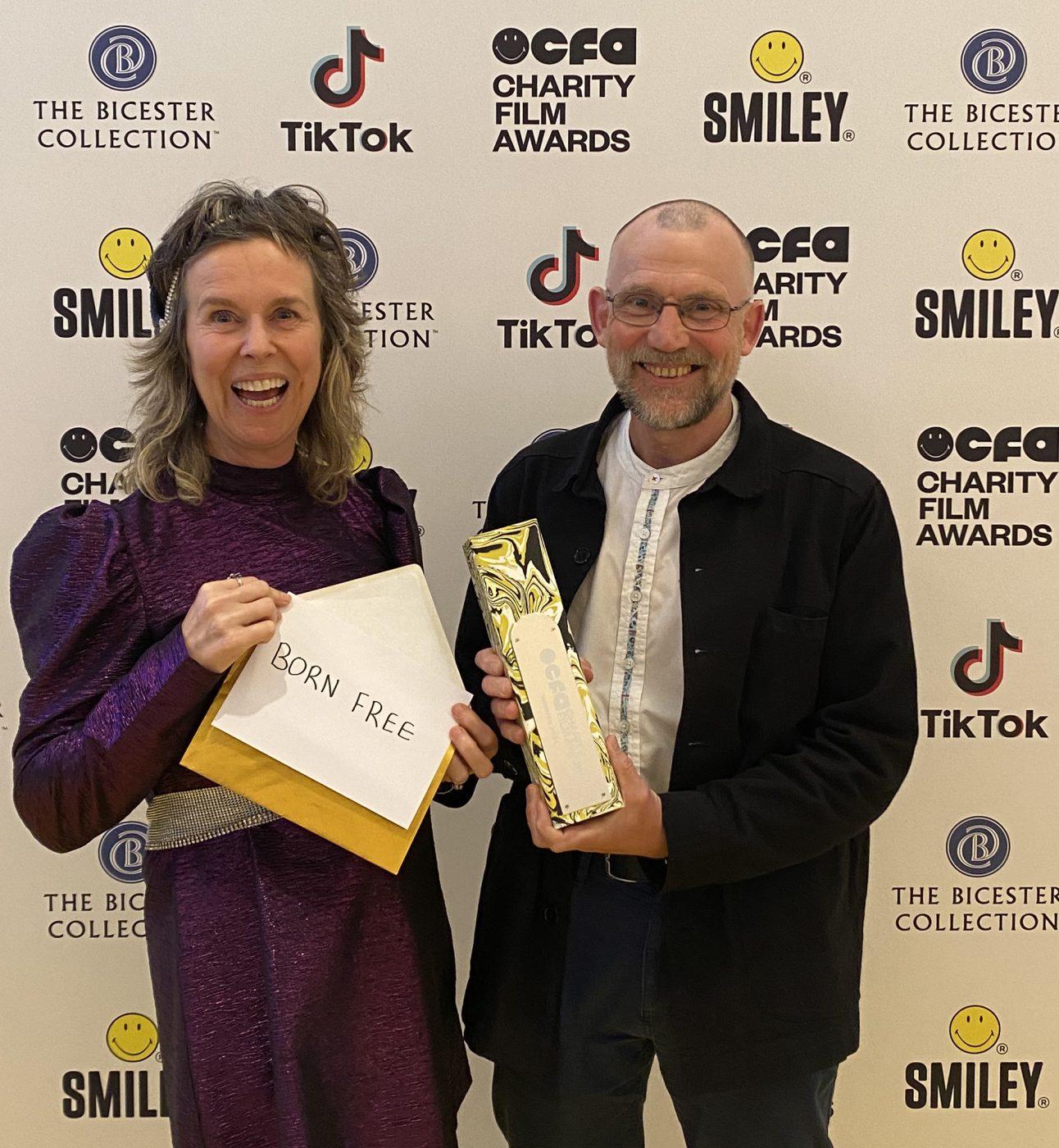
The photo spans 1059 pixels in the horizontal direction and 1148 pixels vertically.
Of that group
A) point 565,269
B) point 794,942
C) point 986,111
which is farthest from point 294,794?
point 986,111

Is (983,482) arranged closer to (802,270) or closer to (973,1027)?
(802,270)

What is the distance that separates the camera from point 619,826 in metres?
1.61

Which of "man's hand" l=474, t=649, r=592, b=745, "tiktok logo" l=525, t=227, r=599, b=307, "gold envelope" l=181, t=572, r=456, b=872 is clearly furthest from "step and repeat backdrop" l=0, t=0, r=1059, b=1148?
"gold envelope" l=181, t=572, r=456, b=872

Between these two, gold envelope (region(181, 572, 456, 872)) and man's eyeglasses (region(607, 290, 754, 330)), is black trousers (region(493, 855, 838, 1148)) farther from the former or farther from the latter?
man's eyeglasses (region(607, 290, 754, 330))

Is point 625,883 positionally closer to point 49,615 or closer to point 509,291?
point 49,615

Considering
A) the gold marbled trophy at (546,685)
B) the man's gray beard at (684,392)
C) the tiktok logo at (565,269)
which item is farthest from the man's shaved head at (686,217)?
the gold marbled trophy at (546,685)

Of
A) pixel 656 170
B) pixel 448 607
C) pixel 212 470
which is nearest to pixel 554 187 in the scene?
pixel 656 170

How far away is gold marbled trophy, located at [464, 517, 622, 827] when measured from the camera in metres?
1.55

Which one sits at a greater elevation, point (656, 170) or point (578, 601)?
point (656, 170)

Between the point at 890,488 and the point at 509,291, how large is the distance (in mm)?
907

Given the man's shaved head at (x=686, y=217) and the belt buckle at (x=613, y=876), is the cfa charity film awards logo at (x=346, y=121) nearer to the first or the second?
the man's shaved head at (x=686, y=217)

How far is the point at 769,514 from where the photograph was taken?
1.80 meters

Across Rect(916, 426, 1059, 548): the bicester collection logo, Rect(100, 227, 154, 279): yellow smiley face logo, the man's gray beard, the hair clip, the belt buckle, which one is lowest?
the belt buckle

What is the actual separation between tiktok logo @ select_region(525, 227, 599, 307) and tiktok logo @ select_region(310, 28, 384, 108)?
0.50 meters
